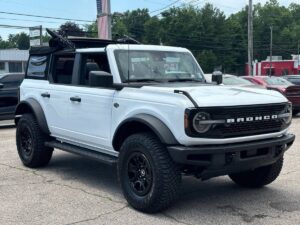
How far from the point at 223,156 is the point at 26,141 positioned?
405cm

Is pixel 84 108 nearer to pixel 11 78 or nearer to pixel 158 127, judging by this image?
pixel 158 127

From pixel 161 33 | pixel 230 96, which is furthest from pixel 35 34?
pixel 161 33

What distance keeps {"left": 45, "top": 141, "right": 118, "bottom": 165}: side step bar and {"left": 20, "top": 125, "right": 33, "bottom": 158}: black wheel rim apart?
498 millimetres

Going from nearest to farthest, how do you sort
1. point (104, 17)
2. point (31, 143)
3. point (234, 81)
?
point (31, 143), point (234, 81), point (104, 17)

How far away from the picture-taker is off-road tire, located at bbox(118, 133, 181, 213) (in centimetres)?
503

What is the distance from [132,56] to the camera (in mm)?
6301

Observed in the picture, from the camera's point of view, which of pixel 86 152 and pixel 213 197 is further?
pixel 86 152

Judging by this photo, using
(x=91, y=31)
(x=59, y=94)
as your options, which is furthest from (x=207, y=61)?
(x=59, y=94)

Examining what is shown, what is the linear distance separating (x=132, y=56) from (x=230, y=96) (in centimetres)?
167

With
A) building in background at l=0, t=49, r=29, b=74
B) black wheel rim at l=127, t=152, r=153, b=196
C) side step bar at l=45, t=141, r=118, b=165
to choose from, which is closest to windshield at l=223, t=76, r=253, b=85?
side step bar at l=45, t=141, r=118, b=165

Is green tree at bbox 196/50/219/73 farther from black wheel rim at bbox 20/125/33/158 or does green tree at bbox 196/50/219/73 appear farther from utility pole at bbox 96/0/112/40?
black wheel rim at bbox 20/125/33/158

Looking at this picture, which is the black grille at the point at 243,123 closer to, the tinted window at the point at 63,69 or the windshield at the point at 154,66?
the windshield at the point at 154,66

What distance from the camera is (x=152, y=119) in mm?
5215

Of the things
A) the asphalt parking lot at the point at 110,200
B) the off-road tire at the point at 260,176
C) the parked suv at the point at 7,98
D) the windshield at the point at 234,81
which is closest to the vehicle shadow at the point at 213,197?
the asphalt parking lot at the point at 110,200
